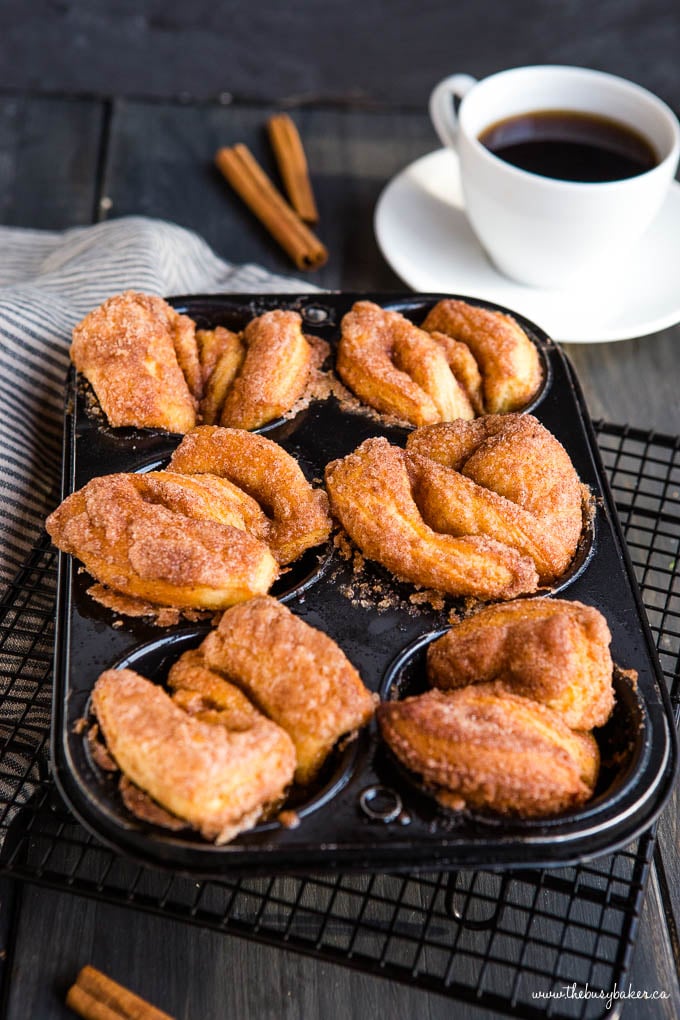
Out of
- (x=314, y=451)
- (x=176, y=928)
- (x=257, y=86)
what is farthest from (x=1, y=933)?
(x=257, y=86)

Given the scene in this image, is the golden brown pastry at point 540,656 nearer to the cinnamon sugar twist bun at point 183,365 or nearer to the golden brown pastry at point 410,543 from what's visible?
the golden brown pastry at point 410,543

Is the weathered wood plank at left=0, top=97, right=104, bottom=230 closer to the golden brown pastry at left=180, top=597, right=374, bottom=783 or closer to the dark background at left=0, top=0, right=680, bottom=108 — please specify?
the dark background at left=0, top=0, right=680, bottom=108

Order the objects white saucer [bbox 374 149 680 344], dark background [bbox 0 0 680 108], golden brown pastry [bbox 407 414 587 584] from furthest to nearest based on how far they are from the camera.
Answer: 1. dark background [bbox 0 0 680 108]
2. white saucer [bbox 374 149 680 344]
3. golden brown pastry [bbox 407 414 587 584]

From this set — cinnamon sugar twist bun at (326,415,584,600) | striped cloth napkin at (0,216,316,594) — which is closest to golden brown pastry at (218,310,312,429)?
cinnamon sugar twist bun at (326,415,584,600)

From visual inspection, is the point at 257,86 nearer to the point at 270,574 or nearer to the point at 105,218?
the point at 105,218

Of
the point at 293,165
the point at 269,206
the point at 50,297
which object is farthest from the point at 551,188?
the point at 50,297

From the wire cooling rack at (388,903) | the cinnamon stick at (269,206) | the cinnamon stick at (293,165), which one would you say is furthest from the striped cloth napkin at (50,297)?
the cinnamon stick at (293,165)

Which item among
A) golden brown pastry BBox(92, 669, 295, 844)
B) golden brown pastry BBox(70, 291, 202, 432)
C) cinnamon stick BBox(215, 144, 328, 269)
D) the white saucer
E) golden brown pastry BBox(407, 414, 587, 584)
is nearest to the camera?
golden brown pastry BBox(92, 669, 295, 844)
